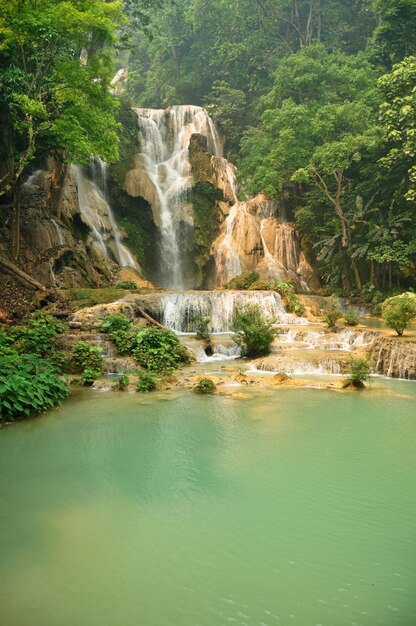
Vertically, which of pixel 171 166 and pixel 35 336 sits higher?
pixel 171 166

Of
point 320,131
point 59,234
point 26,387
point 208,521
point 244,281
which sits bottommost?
point 208,521

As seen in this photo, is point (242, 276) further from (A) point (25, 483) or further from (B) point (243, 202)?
(A) point (25, 483)

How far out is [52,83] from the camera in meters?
14.4

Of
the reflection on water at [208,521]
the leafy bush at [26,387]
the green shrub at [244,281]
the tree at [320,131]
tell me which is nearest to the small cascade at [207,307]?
the green shrub at [244,281]

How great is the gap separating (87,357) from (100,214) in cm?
1425

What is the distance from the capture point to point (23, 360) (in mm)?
8352

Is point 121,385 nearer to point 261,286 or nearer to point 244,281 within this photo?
point 261,286

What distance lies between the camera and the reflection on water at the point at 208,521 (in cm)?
285

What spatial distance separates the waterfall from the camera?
880 inches

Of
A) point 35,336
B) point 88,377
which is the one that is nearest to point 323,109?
point 35,336

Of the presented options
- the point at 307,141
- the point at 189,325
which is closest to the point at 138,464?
the point at 189,325

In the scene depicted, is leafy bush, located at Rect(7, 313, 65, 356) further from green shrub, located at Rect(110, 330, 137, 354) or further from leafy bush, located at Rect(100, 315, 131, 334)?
green shrub, located at Rect(110, 330, 137, 354)

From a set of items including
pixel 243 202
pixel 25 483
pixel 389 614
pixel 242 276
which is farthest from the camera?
pixel 243 202

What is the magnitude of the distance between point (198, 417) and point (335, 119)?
59.1ft
